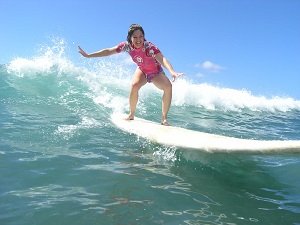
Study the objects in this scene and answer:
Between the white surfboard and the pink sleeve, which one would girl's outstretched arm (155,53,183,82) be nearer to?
the pink sleeve

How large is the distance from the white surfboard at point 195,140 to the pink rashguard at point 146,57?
3.24 feet

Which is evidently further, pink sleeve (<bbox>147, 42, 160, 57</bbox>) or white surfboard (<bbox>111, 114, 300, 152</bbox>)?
pink sleeve (<bbox>147, 42, 160, 57</bbox>)

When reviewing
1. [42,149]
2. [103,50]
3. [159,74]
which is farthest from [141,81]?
[42,149]

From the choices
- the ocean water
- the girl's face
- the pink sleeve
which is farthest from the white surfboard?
the girl's face

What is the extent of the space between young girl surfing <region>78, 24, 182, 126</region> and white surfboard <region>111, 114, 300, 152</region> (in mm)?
504

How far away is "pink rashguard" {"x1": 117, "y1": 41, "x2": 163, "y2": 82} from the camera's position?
7.18m

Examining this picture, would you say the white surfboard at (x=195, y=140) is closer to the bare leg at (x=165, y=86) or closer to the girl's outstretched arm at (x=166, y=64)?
the bare leg at (x=165, y=86)

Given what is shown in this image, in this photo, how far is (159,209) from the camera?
3.80 metres

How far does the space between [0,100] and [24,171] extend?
5958 millimetres

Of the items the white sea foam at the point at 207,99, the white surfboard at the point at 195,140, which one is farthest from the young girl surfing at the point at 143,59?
the white sea foam at the point at 207,99

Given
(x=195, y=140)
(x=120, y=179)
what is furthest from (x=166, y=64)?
(x=120, y=179)

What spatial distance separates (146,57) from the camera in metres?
7.26

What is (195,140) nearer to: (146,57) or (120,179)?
(120,179)

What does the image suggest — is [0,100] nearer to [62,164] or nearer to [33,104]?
[33,104]
